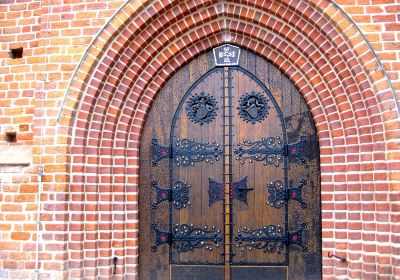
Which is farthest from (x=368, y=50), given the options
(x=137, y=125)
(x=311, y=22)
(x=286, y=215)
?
(x=137, y=125)

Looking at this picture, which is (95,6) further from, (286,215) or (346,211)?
(346,211)

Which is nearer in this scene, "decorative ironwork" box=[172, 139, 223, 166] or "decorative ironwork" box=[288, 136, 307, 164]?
"decorative ironwork" box=[288, 136, 307, 164]

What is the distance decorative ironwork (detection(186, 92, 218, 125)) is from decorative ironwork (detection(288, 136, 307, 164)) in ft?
3.11

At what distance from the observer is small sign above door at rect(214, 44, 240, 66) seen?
4656mm

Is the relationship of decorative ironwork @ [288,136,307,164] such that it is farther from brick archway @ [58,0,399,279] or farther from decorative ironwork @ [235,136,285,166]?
brick archway @ [58,0,399,279]

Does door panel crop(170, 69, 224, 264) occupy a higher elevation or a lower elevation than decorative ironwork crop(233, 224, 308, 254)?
higher

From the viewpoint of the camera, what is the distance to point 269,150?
14.8 ft

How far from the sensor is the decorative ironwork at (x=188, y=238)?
14.8 feet

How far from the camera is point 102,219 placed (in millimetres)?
4371

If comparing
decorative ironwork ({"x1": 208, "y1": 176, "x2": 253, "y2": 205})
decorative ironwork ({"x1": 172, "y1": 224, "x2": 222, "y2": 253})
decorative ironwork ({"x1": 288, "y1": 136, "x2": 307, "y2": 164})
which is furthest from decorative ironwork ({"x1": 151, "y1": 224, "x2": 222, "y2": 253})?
decorative ironwork ({"x1": 288, "y1": 136, "x2": 307, "y2": 164})

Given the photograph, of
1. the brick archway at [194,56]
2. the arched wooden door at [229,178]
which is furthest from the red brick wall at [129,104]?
the arched wooden door at [229,178]

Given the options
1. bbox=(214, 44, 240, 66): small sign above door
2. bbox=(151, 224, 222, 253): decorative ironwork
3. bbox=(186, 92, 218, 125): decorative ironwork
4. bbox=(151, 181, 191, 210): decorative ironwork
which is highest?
bbox=(214, 44, 240, 66): small sign above door

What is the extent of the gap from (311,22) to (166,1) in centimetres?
156

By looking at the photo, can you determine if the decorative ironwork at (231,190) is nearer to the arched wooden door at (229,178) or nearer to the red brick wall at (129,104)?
the arched wooden door at (229,178)
